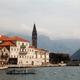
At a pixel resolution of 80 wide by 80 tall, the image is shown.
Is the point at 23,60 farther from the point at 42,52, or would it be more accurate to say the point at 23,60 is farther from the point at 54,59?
the point at 54,59

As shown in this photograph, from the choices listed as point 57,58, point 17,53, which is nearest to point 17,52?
point 17,53

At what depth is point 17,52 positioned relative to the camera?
136375 millimetres

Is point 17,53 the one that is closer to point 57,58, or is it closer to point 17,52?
point 17,52

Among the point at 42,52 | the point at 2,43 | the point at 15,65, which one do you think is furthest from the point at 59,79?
the point at 42,52

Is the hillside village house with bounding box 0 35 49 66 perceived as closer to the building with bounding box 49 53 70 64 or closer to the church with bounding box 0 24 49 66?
the church with bounding box 0 24 49 66

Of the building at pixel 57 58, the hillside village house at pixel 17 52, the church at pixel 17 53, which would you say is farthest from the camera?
the building at pixel 57 58

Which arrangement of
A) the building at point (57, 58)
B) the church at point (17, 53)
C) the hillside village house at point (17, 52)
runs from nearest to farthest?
the church at point (17, 53) < the hillside village house at point (17, 52) < the building at point (57, 58)

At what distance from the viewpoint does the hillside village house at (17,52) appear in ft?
433

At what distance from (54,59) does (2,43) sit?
179 ft

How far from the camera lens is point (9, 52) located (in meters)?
133

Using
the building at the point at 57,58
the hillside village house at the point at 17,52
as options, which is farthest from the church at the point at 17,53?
the building at the point at 57,58

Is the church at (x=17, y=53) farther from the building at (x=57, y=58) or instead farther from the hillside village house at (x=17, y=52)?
the building at (x=57, y=58)

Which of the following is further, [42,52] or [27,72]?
[42,52]

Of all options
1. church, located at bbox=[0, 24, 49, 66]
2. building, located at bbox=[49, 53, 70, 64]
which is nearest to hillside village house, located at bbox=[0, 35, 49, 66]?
church, located at bbox=[0, 24, 49, 66]
